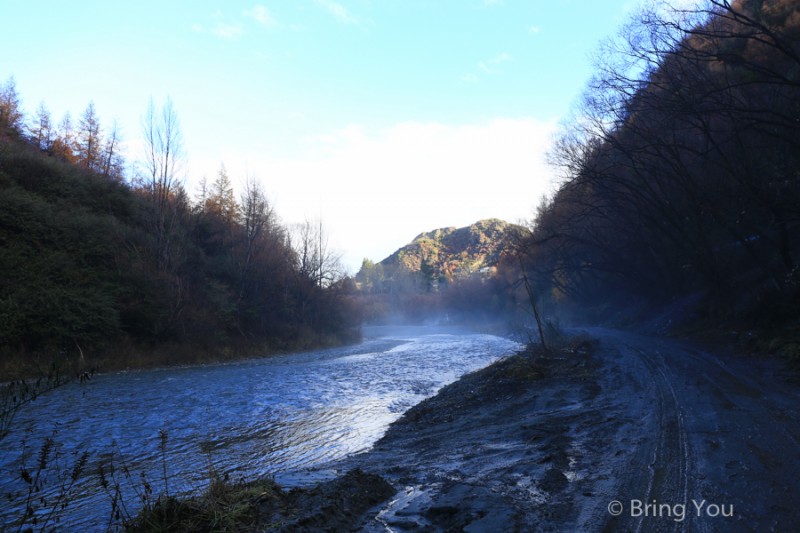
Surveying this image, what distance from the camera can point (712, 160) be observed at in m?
19.4

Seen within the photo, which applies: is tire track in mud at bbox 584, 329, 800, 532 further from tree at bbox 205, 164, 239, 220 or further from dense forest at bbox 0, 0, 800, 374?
tree at bbox 205, 164, 239, 220

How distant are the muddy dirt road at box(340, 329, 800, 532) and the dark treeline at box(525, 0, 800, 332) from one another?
9057mm

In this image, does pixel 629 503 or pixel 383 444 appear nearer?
pixel 629 503

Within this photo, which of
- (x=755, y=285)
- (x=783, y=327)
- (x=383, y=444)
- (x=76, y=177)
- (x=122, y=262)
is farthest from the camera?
(x=76, y=177)

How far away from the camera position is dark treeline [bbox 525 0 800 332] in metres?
14.8

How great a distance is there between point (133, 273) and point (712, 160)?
30.1 m

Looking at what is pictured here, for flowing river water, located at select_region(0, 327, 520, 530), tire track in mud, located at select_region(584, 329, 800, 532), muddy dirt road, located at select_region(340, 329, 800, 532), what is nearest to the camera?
tire track in mud, located at select_region(584, 329, 800, 532)

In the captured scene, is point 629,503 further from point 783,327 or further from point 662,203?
point 662,203

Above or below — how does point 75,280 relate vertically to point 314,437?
above

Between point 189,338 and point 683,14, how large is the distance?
1097 inches

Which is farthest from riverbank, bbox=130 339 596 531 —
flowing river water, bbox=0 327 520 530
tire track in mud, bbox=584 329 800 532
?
tire track in mud, bbox=584 329 800 532

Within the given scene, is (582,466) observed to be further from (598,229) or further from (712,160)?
(598,229)

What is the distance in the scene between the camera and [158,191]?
Answer: 30.4m

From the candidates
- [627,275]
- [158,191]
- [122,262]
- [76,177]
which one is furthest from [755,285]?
[76,177]
